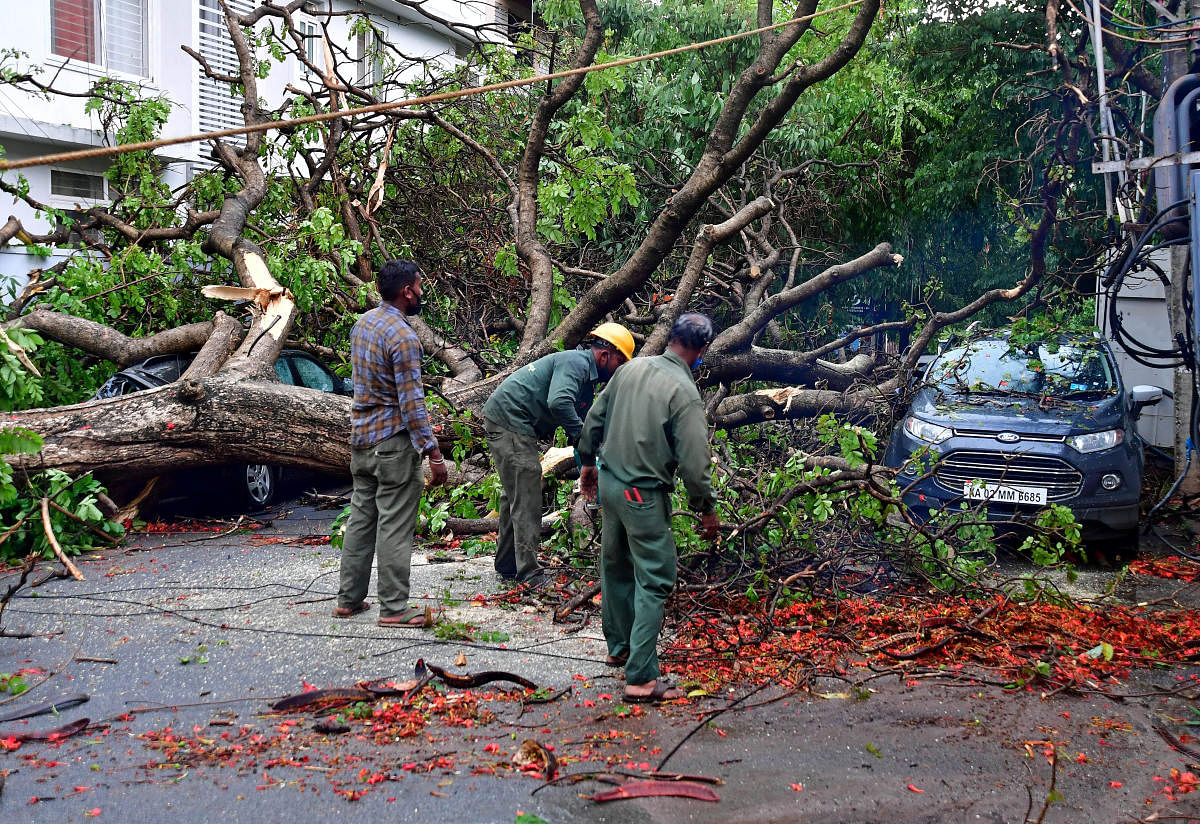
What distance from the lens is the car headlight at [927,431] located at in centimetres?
813

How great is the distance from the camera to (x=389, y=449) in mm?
5867

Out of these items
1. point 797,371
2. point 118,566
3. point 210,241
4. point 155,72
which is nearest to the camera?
point 118,566

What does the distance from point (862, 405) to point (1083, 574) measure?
11.2 ft

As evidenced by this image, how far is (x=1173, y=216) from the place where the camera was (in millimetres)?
8586

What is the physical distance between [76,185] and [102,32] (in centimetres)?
246

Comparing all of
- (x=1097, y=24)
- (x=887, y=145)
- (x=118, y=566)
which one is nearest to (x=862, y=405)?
(x=1097, y=24)

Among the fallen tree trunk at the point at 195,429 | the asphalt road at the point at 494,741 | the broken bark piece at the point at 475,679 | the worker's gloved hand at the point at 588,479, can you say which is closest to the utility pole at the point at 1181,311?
the asphalt road at the point at 494,741

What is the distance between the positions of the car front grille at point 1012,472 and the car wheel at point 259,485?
6444 millimetres

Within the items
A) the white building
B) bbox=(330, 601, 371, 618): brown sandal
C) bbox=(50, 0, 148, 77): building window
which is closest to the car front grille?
bbox=(330, 601, 371, 618): brown sandal

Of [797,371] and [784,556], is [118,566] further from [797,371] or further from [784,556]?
[797,371]

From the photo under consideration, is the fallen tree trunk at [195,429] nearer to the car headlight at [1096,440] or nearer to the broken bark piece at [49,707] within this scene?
the broken bark piece at [49,707]

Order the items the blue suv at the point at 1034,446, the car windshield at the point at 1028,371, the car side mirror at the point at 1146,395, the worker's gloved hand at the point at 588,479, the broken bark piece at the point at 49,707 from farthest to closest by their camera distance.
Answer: the car windshield at the point at 1028,371 < the car side mirror at the point at 1146,395 < the blue suv at the point at 1034,446 < the worker's gloved hand at the point at 588,479 < the broken bark piece at the point at 49,707

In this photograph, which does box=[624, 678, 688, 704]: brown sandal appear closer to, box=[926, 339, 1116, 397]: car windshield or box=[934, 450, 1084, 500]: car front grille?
box=[934, 450, 1084, 500]: car front grille

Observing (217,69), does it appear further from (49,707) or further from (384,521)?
(49,707)
